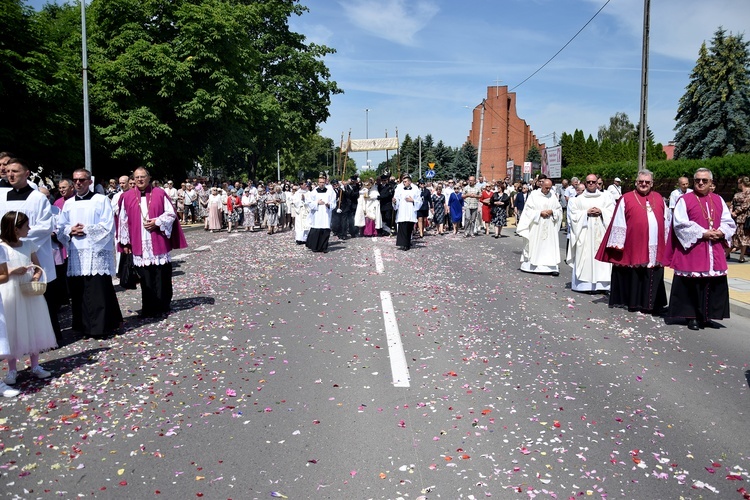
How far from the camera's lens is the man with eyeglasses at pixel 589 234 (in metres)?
11.2

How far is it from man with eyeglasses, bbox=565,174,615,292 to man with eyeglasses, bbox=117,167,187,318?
6942mm

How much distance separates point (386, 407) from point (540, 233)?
9231mm

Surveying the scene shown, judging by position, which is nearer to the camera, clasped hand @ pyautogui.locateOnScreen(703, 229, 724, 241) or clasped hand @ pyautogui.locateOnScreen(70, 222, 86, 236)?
clasped hand @ pyautogui.locateOnScreen(70, 222, 86, 236)

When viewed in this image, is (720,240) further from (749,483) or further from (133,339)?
(133,339)

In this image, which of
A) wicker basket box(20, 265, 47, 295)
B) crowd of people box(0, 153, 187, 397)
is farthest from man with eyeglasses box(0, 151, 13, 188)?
wicker basket box(20, 265, 47, 295)

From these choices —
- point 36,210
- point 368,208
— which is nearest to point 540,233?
point 36,210

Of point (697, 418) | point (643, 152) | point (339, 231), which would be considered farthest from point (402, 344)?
point (339, 231)

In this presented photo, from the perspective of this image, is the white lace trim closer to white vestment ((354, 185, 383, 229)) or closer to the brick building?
white vestment ((354, 185, 383, 229))

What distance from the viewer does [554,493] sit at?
389cm

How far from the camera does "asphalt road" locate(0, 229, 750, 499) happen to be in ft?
13.4

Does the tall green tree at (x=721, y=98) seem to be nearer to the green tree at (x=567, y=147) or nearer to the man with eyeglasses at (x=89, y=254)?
the green tree at (x=567, y=147)

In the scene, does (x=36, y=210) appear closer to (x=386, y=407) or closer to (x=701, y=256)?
(x=386, y=407)

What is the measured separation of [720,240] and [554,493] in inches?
229

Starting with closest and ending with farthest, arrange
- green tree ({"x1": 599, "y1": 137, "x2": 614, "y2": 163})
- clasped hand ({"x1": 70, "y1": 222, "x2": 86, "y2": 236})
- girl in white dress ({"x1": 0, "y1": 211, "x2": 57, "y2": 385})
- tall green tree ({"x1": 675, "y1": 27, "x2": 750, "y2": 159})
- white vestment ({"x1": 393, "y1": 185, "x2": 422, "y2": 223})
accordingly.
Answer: girl in white dress ({"x1": 0, "y1": 211, "x2": 57, "y2": 385})
clasped hand ({"x1": 70, "y1": 222, "x2": 86, "y2": 236})
white vestment ({"x1": 393, "y1": 185, "x2": 422, "y2": 223})
tall green tree ({"x1": 675, "y1": 27, "x2": 750, "y2": 159})
green tree ({"x1": 599, "y1": 137, "x2": 614, "y2": 163})
